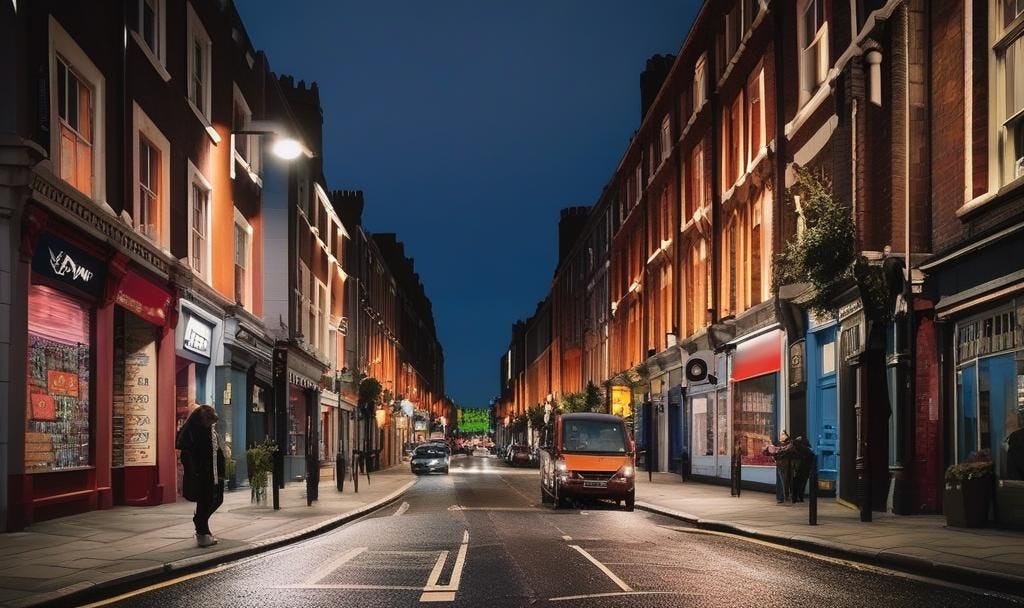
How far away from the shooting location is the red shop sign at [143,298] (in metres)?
19.5

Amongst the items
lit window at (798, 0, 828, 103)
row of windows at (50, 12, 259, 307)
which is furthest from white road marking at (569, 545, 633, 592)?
lit window at (798, 0, 828, 103)

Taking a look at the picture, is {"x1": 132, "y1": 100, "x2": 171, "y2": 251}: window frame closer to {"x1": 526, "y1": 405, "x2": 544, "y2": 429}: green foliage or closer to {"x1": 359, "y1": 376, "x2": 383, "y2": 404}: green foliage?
{"x1": 359, "y1": 376, "x2": 383, "y2": 404}: green foliage

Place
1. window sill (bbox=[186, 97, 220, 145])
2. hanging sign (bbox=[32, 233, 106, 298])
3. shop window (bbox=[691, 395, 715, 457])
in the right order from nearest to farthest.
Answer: hanging sign (bbox=[32, 233, 106, 298]) < window sill (bbox=[186, 97, 220, 145]) < shop window (bbox=[691, 395, 715, 457])

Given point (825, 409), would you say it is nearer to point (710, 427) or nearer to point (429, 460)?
point (710, 427)

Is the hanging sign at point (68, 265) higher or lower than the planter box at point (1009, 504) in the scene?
higher

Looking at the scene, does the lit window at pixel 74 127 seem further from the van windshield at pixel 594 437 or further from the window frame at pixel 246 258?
the van windshield at pixel 594 437

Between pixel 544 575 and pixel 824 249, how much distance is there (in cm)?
1239

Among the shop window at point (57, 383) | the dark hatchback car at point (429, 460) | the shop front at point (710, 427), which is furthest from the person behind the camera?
the dark hatchback car at point (429, 460)

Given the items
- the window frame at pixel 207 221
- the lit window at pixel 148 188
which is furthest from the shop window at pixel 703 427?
the lit window at pixel 148 188

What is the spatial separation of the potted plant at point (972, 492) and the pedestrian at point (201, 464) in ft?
34.9

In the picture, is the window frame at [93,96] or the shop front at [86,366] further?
the window frame at [93,96]

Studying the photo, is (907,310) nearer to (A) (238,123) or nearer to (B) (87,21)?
(B) (87,21)

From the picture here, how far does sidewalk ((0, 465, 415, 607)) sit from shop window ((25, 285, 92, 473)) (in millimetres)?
1064

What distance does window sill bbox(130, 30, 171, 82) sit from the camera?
809 inches
